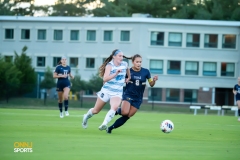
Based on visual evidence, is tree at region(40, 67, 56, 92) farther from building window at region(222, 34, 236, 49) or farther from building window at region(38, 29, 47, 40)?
building window at region(222, 34, 236, 49)

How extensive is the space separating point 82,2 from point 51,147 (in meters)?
88.7

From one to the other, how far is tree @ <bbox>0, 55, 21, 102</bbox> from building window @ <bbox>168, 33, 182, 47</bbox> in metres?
24.5

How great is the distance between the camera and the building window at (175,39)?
242 feet

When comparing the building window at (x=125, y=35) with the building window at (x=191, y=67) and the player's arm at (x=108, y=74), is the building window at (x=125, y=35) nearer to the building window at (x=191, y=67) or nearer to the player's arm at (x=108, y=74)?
the building window at (x=191, y=67)

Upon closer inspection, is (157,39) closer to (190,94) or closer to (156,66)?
(156,66)

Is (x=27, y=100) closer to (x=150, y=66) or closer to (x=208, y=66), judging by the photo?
(x=150, y=66)

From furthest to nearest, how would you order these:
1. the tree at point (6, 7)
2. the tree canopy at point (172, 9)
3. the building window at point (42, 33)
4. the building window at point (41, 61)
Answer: the tree at point (6, 7)
the tree canopy at point (172, 9)
the building window at point (41, 61)
the building window at point (42, 33)

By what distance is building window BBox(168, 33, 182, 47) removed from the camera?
7369 cm

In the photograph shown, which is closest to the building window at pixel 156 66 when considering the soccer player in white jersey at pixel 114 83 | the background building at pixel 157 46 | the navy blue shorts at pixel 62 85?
the background building at pixel 157 46

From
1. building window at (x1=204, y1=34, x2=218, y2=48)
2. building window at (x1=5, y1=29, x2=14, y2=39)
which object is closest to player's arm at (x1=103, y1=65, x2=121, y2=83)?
building window at (x1=204, y1=34, x2=218, y2=48)

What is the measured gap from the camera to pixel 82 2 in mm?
99375

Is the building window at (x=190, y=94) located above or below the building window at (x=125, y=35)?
below

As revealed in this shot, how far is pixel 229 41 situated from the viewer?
74.7 m

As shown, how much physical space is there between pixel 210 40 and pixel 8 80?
29.7 metres
